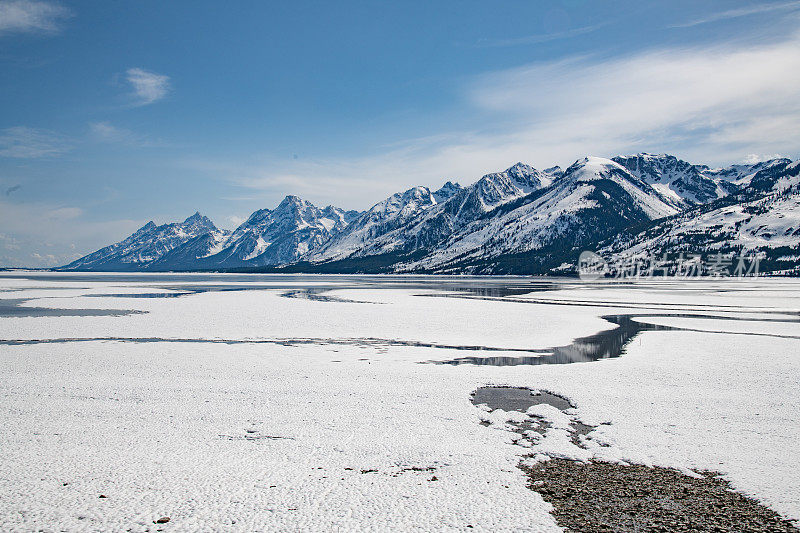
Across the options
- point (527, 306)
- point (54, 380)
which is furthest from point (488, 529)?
point (527, 306)

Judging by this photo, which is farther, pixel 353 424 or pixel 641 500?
pixel 353 424

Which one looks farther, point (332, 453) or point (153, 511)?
point (332, 453)

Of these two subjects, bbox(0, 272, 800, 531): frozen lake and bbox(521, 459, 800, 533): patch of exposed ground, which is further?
bbox(0, 272, 800, 531): frozen lake

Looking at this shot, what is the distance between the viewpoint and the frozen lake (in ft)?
40.0

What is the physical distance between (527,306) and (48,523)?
64466 millimetres

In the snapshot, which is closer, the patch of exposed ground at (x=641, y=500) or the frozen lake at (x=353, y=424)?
the patch of exposed ground at (x=641, y=500)

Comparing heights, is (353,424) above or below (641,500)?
above

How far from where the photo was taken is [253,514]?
11664mm

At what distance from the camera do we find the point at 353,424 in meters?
18.6

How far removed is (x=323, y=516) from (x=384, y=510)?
158 centimetres

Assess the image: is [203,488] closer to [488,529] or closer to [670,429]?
[488,529]

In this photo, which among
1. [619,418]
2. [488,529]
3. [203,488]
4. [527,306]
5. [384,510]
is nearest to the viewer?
[488,529]

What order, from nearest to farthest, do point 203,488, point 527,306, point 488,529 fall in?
point 488,529, point 203,488, point 527,306

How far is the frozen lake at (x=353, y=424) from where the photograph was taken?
12203 millimetres
